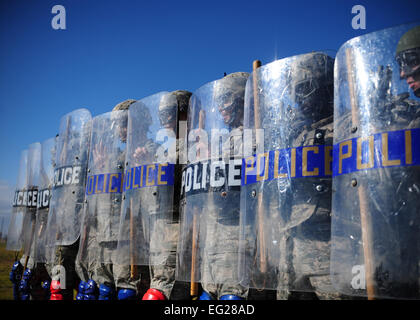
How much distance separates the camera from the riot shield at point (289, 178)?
2688mm

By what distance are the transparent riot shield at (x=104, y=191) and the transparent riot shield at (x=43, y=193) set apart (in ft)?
3.37

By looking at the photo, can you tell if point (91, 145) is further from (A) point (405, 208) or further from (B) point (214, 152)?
(A) point (405, 208)

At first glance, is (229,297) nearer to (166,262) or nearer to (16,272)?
(166,262)

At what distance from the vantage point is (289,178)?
281 cm

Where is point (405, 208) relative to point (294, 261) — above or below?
above

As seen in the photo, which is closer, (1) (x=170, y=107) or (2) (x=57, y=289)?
(1) (x=170, y=107)

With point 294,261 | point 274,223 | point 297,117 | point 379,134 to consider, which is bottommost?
point 294,261

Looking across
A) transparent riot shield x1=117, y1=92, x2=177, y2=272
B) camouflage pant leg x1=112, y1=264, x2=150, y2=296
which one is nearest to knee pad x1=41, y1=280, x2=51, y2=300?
camouflage pant leg x1=112, y1=264, x2=150, y2=296

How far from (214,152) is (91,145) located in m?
2.15

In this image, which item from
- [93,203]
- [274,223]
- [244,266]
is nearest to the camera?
[274,223]

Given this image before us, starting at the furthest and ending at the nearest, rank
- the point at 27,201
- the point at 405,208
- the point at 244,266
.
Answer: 1. the point at 27,201
2. the point at 244,266
3. the point at 405,208

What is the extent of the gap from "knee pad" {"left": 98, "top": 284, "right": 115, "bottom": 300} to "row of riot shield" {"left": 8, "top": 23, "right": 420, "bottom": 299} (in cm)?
34

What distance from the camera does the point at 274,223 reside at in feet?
9.30

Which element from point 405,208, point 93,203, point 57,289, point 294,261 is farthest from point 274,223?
point 57,289
